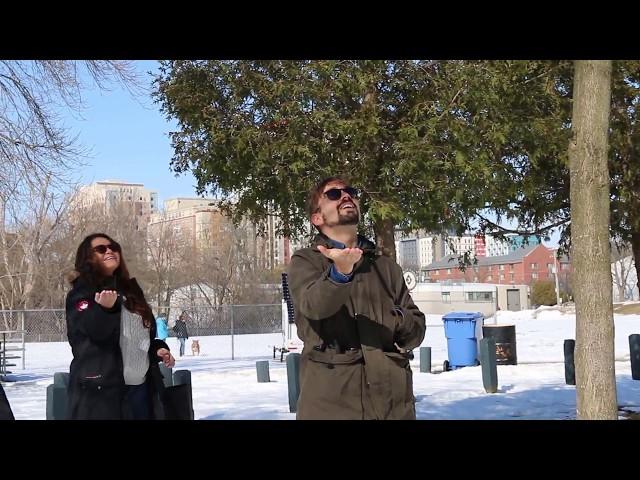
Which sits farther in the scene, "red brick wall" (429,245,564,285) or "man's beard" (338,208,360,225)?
"red brick wall" (429,245,564,285)

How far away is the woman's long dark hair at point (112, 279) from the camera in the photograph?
396 cm

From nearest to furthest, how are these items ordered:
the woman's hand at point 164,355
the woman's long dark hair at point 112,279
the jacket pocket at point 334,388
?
the jacket pocket at point 334,388 < the woman's long dark hair at point 112,279 < the woman's hand at point 164,355

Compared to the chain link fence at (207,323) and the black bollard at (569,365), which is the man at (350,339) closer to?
the black bollard at (569,365)

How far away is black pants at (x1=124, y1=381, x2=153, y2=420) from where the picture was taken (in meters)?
3.88

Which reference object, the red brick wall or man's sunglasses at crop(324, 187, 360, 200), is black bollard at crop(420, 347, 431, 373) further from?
the red brick wall

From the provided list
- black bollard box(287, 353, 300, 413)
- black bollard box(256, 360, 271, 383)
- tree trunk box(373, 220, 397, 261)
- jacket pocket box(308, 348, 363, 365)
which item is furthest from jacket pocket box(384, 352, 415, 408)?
black bollard box(256, 360, 271, 383)

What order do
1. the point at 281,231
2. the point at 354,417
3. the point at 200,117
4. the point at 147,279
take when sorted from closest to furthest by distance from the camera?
the point at 354,417, the point at 200,117, the point at 281,231, the point at 147,279

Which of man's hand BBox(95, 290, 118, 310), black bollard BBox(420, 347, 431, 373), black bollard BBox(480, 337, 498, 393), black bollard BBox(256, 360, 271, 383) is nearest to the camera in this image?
man's hand BBox(95, 290, 118, 310)

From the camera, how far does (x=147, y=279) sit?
52531 mm

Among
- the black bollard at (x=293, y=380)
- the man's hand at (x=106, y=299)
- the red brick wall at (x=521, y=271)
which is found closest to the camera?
the man's hand at (x=106, y=299)

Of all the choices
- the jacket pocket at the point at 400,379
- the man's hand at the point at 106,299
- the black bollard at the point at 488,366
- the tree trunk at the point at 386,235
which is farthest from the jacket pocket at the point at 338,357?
the black bollard at the point at 488,366

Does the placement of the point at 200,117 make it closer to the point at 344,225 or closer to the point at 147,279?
the point at 344,225
